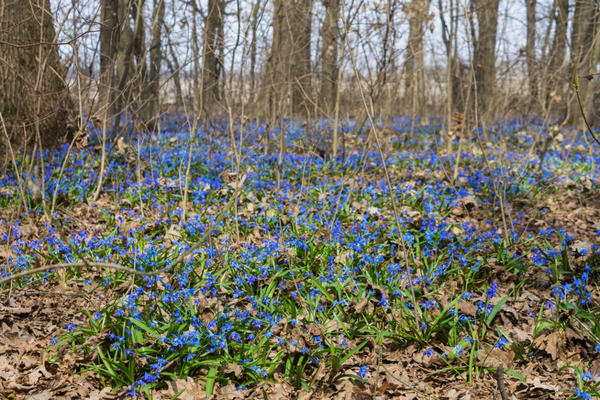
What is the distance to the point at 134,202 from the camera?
16.7ft

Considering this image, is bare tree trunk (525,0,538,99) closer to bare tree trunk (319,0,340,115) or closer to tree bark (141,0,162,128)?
bare tree trunk (319,0,340,115)

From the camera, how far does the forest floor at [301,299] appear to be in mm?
2525

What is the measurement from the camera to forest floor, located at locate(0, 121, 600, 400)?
2.53 metres

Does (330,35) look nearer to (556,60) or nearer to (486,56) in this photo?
(556,60)

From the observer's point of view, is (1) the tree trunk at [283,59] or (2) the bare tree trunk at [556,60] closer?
(2) the bare tree trunk at [556,60]

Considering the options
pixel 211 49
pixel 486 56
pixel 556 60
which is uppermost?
pixel 486 56

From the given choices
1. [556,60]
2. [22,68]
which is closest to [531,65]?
[556,60]

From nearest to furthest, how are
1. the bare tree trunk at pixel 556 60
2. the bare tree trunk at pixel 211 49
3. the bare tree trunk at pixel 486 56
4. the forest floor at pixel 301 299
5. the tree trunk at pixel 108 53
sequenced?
the forest floor at pixel 301 299, the bare tree trunk at pixel 211 49, the tree trunk at pixel 108 53, the bare tree trunk at pixel 556 60, the bare tree trunk at pixel 486 56

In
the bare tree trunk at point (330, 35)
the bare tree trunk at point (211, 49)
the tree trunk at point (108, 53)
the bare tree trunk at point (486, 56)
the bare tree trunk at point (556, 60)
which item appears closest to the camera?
the bare tree trunk at point (211, 49)

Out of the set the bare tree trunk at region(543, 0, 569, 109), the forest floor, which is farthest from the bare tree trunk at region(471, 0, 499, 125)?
the forest floor

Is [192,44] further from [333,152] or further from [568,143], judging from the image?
[568,143]

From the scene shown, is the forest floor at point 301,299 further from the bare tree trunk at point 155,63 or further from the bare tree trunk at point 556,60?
the bare tree trunk at point 556,60

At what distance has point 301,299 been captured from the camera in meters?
3.10

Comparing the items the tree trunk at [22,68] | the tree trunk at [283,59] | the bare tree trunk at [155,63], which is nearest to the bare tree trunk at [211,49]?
the bare tree trunk at [155,63]
